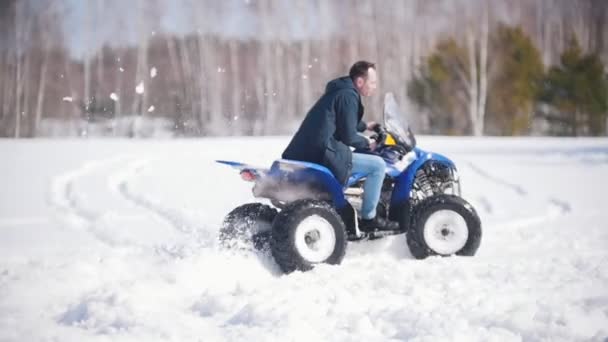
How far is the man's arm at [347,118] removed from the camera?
600cm

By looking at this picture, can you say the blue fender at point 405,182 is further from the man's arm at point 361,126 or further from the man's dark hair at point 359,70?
the man's dark hair at point 359,70

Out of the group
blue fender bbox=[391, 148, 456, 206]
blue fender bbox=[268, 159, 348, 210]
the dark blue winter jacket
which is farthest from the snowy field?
the dark blue winter jacket

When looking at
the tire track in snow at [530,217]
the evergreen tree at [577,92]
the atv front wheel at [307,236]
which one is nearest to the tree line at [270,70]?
the evergreen tree at [577,92]

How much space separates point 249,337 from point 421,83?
37.1 m

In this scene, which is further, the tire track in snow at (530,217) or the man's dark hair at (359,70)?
the tire track in snow at (530,217)

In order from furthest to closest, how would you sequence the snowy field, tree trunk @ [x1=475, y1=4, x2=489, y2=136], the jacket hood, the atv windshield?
tree trunk @ [x1=475, y1=4, x2=489, y2=136]
the atv windshield
the jacket hood
the snowy field

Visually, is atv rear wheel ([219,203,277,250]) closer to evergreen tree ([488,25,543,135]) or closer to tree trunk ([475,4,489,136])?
tree trunk ([475,4,489,136])

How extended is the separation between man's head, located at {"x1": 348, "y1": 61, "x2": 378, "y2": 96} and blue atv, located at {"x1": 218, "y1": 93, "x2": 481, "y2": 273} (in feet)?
1.54

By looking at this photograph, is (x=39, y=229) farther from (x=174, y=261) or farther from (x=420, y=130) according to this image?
(x=420, y=130)

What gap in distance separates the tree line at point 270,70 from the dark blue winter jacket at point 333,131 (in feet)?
91.6

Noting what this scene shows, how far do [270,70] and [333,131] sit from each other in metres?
32.4

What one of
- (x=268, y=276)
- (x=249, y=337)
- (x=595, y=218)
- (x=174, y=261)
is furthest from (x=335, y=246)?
(x=595, y=218)

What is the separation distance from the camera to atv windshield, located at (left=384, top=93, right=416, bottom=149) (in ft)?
21.6

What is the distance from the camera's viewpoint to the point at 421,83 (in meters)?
40.2
